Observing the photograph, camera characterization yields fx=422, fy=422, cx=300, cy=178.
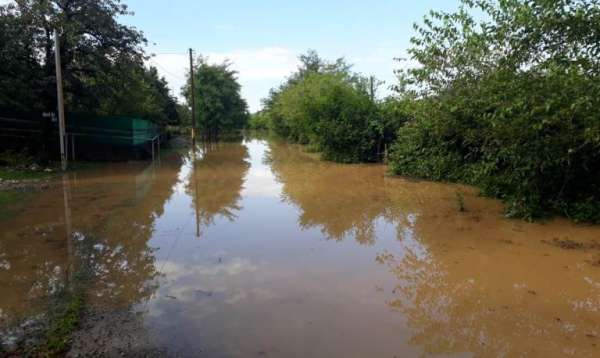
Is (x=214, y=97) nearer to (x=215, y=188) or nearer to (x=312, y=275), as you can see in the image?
(x=215, y=188)

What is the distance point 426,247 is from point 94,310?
4502 mm

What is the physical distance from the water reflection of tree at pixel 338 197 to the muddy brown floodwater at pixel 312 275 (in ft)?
0.24

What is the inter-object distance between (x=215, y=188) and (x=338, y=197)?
11.8 feet

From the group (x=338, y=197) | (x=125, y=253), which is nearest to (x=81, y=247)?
(x=125, y=253)

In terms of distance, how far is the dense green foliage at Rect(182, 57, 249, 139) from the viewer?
36.5 metres

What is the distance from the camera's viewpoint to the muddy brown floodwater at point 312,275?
358cm

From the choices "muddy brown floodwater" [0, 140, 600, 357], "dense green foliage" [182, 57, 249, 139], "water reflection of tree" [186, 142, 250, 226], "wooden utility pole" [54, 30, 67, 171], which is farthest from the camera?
"dense green foliage" [182, 57, 249, 139]

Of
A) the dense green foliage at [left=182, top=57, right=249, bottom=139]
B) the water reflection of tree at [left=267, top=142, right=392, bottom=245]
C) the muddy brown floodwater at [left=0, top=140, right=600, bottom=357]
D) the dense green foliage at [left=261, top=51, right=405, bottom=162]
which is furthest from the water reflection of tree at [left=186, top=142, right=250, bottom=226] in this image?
the dense green foliage at [left=182, top=57, right=249, bottom=139]

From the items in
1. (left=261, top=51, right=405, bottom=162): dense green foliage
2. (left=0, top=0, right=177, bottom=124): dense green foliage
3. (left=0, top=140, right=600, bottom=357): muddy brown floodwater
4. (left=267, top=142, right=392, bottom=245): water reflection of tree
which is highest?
(left=0, top=0, right=177, bottom=124): dense green foliage

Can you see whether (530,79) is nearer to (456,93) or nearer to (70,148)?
(456,93)

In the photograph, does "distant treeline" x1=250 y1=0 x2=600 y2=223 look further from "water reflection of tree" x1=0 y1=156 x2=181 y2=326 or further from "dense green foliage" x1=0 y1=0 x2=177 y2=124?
"dense green foliage" x1=0 y1=0 x2=177 y2=124

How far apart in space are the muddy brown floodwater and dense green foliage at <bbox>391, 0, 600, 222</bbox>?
1.05 meters

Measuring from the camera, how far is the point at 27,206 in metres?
8.75

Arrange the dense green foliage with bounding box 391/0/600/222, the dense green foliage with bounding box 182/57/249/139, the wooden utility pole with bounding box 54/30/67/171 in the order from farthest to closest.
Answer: the dense green foliage with bounding box 182/57/249/139
the wooden utility pole with bounding box 54/30/67/171
the dense green foliage with bounding box 391/0/600/222
